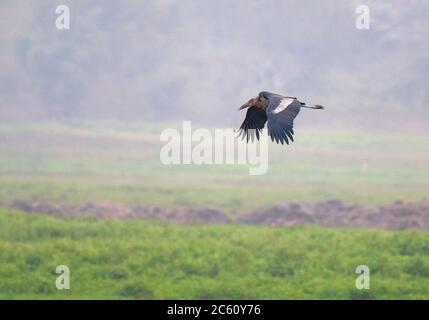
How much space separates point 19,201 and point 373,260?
17.3m

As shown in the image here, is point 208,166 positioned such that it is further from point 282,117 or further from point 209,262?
point 282,117

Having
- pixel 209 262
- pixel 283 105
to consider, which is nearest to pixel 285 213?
pixel 209 262

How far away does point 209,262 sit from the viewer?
111ft

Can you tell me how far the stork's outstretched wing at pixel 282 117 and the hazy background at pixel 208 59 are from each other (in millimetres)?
50171

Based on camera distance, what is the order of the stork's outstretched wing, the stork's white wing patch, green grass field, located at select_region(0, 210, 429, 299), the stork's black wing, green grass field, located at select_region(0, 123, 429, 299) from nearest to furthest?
the stork's outstretched wing
the stork's white wing patch
the stork's black wing
green grass field, located at select_region(0, 210, 429, 299)
green grass field, located at select_region(0, 123, 429, 299)

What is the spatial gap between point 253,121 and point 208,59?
194ft

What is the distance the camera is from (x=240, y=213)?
151 ft

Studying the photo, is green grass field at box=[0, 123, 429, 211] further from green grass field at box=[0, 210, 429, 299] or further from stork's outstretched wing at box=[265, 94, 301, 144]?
stork's outstretched wing at box=[265, 94, 301, 144]

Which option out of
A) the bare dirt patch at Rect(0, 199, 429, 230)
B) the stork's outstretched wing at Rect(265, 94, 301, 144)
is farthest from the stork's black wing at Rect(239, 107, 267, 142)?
the bare dirt patch at Rect(0, 199, 429, 230)

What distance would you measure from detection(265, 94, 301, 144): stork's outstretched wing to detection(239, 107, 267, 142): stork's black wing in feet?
5.55

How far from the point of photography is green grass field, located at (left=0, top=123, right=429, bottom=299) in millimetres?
32156
